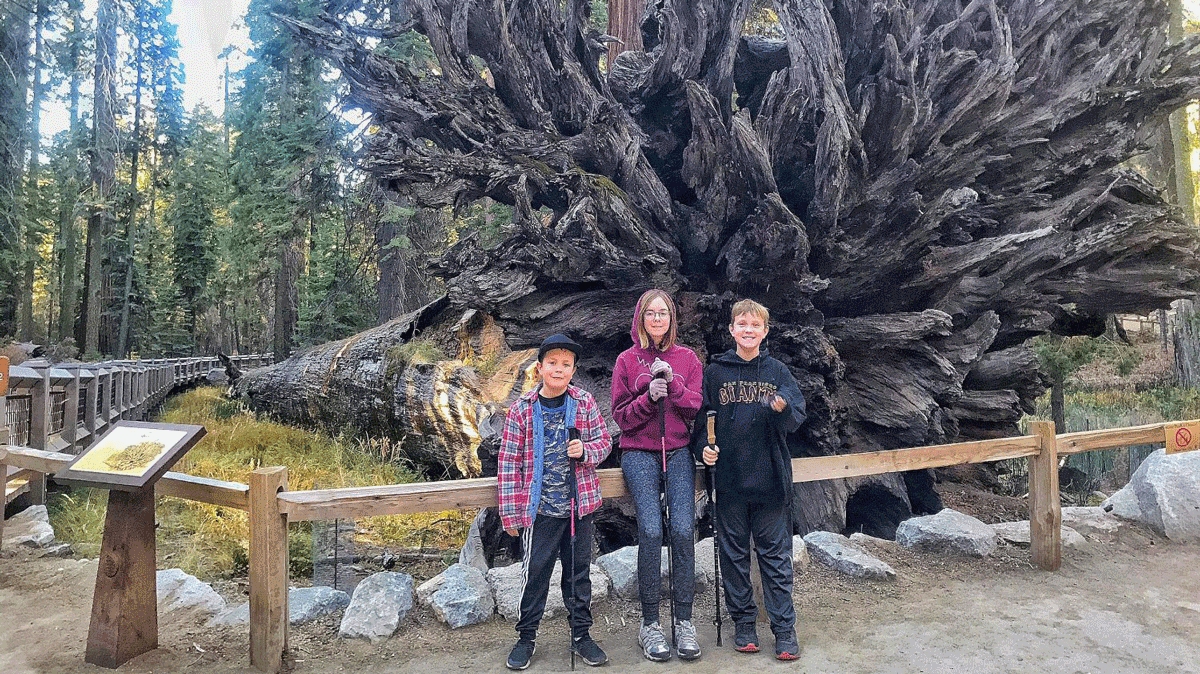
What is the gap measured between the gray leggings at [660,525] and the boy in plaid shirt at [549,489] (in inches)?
11.5

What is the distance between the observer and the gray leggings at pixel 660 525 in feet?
12.6

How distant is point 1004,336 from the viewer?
851cm

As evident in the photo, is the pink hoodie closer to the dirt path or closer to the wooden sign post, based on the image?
the dirt path

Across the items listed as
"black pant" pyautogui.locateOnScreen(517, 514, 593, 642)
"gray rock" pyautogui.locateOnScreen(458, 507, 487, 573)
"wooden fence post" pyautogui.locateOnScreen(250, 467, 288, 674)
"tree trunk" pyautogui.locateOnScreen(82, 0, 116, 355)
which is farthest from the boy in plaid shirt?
"tree trunk" pyautogui.locateOnScreen(82, 0, 116, 355)

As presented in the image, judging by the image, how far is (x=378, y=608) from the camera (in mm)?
4223

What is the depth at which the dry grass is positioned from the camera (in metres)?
Result: 6.02

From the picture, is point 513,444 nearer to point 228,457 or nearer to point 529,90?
point 529,90

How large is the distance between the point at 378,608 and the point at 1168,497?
7131 mm

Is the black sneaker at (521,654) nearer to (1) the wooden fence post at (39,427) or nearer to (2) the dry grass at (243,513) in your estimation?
(2) the dry grass at (243,513)

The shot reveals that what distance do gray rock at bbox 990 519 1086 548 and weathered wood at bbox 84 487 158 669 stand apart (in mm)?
6605

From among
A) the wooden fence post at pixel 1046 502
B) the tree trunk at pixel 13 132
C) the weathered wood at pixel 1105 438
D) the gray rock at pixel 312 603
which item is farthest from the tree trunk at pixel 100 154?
the weathered wood at pixel 1105 438

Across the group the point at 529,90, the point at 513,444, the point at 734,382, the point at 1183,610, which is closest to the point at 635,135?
the point at 529,90

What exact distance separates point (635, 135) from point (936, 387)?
13.9 ft

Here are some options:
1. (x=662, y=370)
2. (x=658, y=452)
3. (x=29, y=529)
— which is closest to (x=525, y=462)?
(x=658, y=452)
